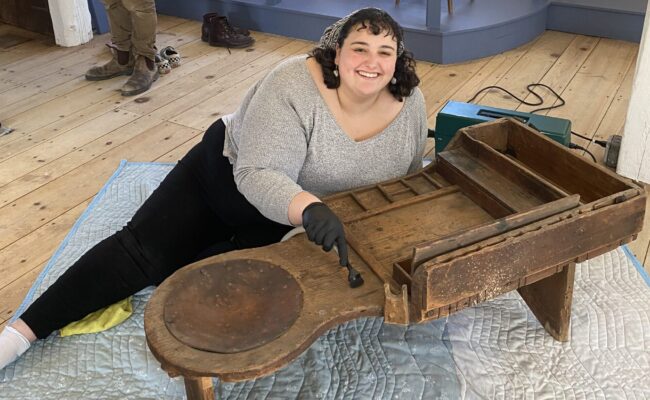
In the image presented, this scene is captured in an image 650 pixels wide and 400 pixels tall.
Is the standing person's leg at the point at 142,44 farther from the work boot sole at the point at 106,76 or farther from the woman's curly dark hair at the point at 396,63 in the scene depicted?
the woman's curly dark hair at the point at 396,63

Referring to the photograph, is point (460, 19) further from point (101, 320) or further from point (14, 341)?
point (14, 341)

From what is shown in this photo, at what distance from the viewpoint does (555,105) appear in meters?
2.99

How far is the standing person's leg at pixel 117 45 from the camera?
3.30 m

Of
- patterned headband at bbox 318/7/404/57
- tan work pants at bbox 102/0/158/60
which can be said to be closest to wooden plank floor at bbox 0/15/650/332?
tan work pants at bbox 102/0/158/60

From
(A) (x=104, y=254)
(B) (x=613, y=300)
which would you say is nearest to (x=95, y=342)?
(A) (x=104, y=254)

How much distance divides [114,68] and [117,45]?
120 millimetres

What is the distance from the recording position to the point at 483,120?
237cm

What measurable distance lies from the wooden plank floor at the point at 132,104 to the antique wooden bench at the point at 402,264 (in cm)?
74

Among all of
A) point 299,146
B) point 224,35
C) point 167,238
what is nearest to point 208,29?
point 224,35

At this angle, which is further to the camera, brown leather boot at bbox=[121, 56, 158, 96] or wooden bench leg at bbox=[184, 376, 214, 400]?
brown leather boot at bbox=[121, 56, 158, 96]

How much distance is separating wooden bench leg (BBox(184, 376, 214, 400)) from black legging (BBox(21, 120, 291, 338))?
21.4 inches

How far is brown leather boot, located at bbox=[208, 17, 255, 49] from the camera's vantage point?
3.85 meters

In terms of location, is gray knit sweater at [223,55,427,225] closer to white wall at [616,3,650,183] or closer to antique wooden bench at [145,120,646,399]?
antique wooden bench at [145,120,646,399]

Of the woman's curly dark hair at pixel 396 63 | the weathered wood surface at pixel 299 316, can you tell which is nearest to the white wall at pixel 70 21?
the woman's curly dark hair at pixel 396 63
